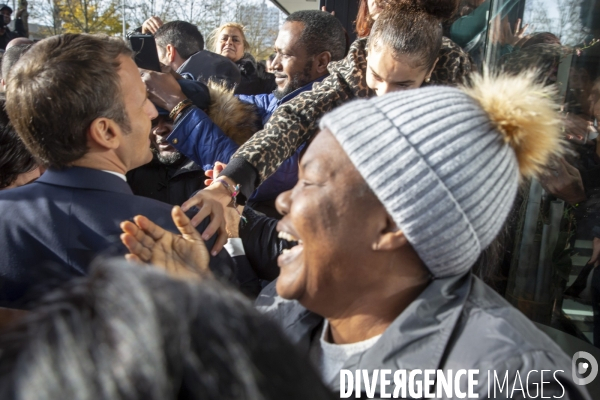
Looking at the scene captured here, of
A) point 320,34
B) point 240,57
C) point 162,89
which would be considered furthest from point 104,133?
point 240,57

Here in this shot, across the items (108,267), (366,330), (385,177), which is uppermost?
(108,267)

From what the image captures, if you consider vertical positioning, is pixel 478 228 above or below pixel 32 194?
above

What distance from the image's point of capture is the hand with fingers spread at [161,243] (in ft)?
4.88

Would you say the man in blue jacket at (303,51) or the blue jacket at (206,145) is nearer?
the blue jacket at (206,145)

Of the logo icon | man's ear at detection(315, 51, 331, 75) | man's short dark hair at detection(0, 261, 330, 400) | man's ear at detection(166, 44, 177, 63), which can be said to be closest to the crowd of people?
man's short dark hair at detection(0, 261, 330, 400)

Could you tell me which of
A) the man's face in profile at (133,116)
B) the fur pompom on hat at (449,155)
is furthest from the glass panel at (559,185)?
the man's face in profile at (133,116)

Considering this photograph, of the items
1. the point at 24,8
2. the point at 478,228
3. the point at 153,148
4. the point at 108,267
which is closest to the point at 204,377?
the point at 108,267

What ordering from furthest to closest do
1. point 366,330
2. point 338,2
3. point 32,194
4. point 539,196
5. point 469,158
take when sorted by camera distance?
1. point 338,2
2. point 539,196
3. point 32,194
4. point 366,330
5. point 469,158

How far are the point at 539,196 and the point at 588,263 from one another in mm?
446

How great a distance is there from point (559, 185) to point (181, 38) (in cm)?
300

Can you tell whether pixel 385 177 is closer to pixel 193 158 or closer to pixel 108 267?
pixel 108 267

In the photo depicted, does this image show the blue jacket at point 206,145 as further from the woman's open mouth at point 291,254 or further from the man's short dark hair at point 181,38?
the man's short dark hair at point 181,38

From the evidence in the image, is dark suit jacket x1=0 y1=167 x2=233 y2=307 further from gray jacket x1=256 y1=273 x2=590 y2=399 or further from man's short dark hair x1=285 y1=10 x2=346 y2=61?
man's short dark hair x1=285 y1=10 x2=346 y2=61

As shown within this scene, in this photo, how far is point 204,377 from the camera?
58 centimetres
